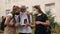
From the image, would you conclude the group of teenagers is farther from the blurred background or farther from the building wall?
the building wall

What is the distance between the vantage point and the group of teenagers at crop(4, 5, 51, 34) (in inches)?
189

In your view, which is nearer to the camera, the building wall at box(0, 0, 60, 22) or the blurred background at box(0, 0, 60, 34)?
the blurred background at box(0, 0, 60, 34)

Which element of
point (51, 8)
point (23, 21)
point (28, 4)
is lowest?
point (23, 21)

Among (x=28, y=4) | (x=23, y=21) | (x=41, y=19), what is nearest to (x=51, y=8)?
(x=28, y=4)

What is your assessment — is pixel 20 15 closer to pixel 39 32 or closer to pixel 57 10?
pixel 39 32

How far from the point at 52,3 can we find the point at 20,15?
3.33 meters

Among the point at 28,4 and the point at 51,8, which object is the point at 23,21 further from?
the point at 28,4

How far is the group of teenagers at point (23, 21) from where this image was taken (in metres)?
4.81

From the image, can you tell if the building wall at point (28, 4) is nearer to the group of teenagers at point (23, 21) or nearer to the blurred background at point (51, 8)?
the blurred background at point (51, 8)

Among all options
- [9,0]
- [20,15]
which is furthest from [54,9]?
[20,15]

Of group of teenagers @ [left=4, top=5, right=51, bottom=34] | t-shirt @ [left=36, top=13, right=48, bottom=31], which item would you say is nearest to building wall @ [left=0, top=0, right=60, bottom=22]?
group of teenagers @ [left=4, top=5, right=51, bottom=34]

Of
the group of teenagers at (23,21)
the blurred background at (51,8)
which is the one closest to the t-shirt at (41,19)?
the group of teenagers at (23,21)

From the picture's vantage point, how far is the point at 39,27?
15.8 feet

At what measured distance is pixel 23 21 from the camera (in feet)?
16.8
